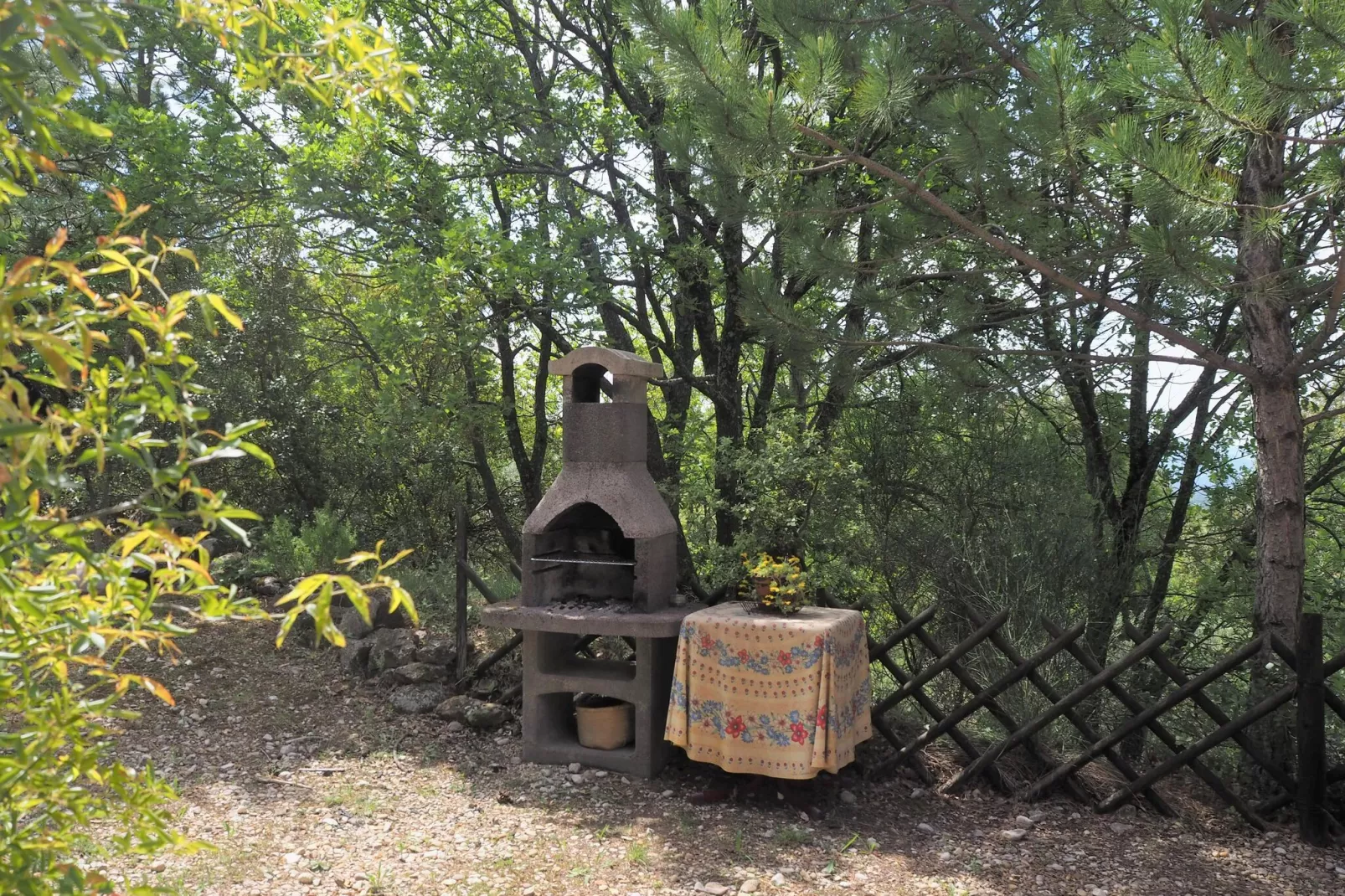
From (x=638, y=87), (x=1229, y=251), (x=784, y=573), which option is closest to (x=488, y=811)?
(x=784, y=573)

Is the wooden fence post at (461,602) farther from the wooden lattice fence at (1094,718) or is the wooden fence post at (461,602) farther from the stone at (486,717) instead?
the stone at (486,717)

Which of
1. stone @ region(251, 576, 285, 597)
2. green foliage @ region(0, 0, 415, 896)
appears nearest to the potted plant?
green foliage @ region(0, 0, 415, 896)

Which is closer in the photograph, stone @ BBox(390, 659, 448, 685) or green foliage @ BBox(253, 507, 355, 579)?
stone @ BBox(390, 659, 448, 685)

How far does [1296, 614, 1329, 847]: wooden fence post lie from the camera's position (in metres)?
4.47

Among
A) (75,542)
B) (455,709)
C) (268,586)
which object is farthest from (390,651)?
(75,542)

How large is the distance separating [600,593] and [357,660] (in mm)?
1777

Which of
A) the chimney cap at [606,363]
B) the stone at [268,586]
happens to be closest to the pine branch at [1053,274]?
the chimney cap at [606,363]

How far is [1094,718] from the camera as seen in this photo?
19.2ft

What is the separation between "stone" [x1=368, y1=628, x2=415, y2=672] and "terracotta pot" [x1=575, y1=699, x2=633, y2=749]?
60.3 inches

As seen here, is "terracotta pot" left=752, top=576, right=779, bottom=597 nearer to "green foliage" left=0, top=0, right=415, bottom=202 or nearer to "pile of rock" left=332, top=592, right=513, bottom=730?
"pile of rock" left=332, top=592, right=513, bottom=730

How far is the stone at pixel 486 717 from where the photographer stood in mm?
5891

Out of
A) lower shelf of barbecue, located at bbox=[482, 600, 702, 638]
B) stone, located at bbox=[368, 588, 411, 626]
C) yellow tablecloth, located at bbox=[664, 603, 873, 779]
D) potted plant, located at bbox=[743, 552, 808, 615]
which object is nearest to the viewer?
yellow tablecloth, located at bbox=[664, 603, 873, 779]

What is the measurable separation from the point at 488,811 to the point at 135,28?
6.66m

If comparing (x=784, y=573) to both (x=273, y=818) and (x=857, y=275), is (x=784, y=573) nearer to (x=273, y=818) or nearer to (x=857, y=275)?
(x=857, y=275)
